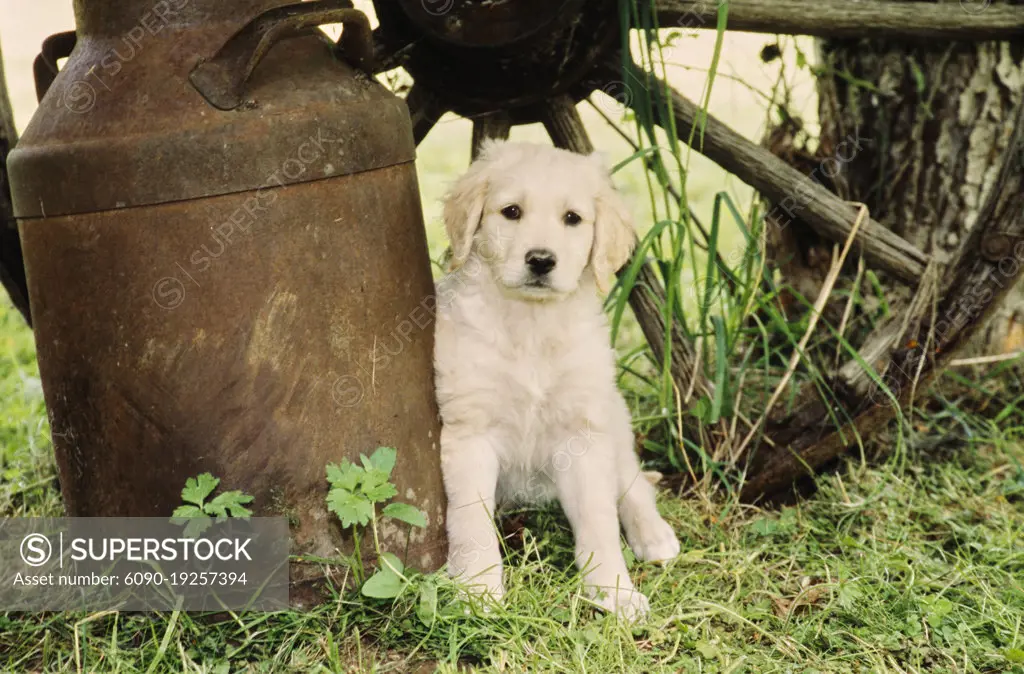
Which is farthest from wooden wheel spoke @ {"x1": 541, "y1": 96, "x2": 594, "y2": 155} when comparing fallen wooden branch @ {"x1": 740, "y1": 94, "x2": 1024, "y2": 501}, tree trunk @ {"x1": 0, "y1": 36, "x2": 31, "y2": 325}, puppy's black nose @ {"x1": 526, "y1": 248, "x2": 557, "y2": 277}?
tree trunk @ {"x1": 0, "y1": 36, "x2": 31, "y2": 325}

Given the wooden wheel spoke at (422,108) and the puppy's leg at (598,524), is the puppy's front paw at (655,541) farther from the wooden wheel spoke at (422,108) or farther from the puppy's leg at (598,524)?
the wooden wheel spoke at (422,108)

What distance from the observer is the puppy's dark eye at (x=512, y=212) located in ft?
8.27

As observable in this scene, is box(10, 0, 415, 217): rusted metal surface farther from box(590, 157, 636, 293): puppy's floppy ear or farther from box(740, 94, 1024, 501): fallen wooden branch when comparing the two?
box(740, 94, 1024, 501): fallen wooden branch

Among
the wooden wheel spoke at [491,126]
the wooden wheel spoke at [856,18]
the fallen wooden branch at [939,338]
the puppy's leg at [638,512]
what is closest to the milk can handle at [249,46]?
the wooden wheel spoke at [491,126]

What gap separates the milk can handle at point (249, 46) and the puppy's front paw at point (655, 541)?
1630mm

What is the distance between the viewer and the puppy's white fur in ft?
8.03

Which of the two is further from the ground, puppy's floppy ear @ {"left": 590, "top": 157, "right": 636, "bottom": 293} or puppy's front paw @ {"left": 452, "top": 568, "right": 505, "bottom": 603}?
puppy's floppy ear @ {"left": 590, "top": 157, "right": 636, "bottom": 293}

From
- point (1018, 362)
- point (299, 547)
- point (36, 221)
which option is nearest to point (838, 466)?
point (1018, 362)

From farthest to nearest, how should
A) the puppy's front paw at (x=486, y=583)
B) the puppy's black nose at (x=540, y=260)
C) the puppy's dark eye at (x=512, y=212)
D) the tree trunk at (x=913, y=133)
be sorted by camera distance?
the tree trunk at (x=913, y=133), the puppy's dark eye at (x=512, y=212), the puppy's black nose at (x=540, y=260), the puppy's front paw at (x=486, y=583)

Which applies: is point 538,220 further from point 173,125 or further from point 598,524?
point 173,125

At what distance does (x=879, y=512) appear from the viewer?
2.91 m

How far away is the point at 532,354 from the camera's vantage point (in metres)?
2.59

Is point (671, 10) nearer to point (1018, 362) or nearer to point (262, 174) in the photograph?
point (262, 174)

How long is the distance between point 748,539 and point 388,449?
1.21 meters
